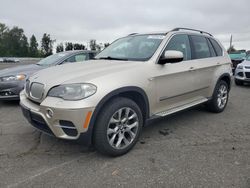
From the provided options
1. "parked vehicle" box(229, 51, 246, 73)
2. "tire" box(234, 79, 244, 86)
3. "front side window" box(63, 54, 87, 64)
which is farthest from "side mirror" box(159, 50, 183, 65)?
"parked vehicle" box(229, 51, 246, 73)

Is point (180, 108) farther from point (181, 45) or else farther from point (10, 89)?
point (10, 89)

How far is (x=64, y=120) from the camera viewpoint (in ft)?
8.71

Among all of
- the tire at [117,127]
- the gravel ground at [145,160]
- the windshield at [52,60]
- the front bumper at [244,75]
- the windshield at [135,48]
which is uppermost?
the windshield at [135,48]

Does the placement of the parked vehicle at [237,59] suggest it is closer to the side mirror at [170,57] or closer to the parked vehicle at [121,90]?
the parked vehicle at [121,90]

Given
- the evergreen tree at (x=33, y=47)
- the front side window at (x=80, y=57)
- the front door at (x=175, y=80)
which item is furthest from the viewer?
the evergreen tree at (x=33, y=47)

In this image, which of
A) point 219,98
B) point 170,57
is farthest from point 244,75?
point 170,57

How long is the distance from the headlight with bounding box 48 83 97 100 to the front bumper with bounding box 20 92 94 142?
115 millimetres

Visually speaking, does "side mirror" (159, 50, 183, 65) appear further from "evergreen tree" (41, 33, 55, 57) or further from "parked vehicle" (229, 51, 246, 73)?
"evergreen tree" (41, 33, 55, 57)

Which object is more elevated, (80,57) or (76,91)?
(80,57)

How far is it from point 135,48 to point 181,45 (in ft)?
2.82

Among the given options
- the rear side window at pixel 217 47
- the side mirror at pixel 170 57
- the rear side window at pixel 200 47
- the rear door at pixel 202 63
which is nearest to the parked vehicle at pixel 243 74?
the rear side window at pixel 217 47

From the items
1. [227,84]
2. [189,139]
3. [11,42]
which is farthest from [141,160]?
[11,42]

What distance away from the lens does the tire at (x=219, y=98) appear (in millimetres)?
4848

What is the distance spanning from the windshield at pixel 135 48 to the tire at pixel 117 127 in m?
0.87
